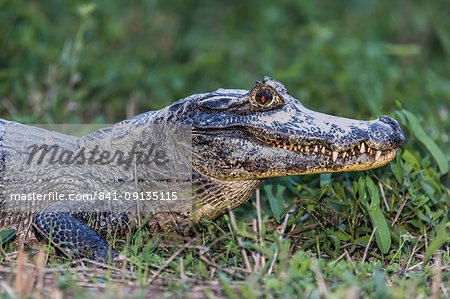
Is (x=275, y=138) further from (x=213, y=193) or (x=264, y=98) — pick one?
(x=213, y=193)

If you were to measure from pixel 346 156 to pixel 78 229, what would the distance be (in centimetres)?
164

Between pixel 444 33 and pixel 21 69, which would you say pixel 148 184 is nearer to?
pixel 21 69

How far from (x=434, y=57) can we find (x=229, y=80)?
11.9ft

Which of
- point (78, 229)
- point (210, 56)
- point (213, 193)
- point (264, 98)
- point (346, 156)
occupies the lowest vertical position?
point (78, 229)

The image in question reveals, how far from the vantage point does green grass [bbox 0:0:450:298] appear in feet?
10.2

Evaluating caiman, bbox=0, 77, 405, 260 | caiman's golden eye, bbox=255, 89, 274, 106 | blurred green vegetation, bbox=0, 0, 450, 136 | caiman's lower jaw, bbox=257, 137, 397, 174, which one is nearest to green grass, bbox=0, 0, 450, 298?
blurred green vegetation, bbox=0, 0, 450, 136

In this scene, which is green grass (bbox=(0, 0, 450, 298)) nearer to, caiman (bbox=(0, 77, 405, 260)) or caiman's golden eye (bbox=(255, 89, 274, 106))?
caiman (bbox=(0, 77, 405, 260))

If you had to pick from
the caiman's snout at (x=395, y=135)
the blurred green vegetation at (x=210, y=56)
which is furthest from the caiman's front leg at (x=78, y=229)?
the blurred green vegetation at (x=210, y=56)

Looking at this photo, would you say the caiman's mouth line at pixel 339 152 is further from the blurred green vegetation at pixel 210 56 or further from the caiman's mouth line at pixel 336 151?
the blurred green vegetation at pixel 210 56

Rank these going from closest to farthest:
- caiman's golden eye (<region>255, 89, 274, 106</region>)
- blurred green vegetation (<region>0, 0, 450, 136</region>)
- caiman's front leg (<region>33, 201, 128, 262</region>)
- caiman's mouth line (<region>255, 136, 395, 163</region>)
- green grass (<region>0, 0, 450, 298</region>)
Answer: green grass (<region>0, 0, 450, 298</region>) → caiman's front leg (<region>33, 201, 128, 262</region>) → caiman's mouth line (<region>255, 136, 395, 163</region>) → caiman's golden eye (<region>255, 89, 274, 106</region>) → blurred green vegetation (<region>0, 0, 450, 136</region>)

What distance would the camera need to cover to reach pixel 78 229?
3.51 meters

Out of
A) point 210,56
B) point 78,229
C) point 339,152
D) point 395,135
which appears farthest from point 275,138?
point 210,56

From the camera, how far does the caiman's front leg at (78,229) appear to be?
11.2 feet

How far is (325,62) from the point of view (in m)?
7.84
